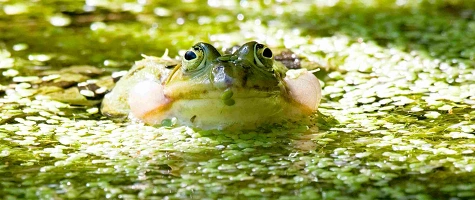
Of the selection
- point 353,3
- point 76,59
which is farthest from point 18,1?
point 353,3

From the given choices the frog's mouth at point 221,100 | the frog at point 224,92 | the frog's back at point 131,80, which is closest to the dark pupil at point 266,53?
the frog at point 224,92

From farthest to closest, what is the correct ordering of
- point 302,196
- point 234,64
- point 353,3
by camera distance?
point 353,3, point 234,64, point 302,196

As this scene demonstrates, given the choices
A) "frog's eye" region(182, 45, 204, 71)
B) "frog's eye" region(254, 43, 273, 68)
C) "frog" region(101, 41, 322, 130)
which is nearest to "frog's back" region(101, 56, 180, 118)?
"frog" region(101, 41, 322, 130)

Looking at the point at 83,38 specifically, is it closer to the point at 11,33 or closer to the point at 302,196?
the point at 11,33

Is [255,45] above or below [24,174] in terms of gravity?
above

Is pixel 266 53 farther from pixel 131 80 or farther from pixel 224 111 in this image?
pixel 131 80

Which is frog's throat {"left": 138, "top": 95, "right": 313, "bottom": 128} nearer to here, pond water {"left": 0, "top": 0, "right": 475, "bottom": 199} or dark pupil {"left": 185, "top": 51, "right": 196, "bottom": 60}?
pond water {"left": 0, "top": 0, "right": 475, "bottom": 199}
